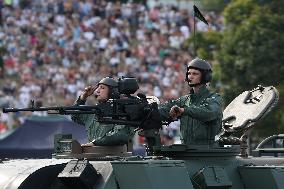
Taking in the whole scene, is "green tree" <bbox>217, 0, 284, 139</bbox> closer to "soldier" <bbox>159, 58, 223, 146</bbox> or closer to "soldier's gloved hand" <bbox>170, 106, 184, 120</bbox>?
"soldier" <bbox>159, 58, 223, 146</bbox>

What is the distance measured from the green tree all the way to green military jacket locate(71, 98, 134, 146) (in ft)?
33.8

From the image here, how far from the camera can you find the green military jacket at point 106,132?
1228 cm

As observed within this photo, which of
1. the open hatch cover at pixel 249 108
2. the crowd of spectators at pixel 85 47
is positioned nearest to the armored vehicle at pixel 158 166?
the open hatch cover at pixel 249 108

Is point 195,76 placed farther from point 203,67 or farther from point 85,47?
point 85,47

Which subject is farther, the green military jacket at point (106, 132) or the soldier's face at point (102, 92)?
the soldier's face at point (102, 92)

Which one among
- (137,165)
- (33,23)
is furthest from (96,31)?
(137,165)

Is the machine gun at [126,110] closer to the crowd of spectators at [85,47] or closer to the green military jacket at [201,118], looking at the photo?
the green military jacket at [201,118]

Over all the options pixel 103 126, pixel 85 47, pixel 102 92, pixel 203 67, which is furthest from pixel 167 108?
pixel 85 47

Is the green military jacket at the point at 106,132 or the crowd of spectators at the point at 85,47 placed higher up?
the crowd of spectators at the point at 85,47

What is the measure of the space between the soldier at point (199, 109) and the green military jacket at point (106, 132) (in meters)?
0.76

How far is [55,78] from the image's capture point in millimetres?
31797

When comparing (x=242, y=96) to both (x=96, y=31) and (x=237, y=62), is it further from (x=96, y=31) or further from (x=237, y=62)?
(x=96, y=31)

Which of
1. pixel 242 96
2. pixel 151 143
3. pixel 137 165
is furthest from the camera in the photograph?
pixel 242 96

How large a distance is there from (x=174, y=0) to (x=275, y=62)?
16579mm
